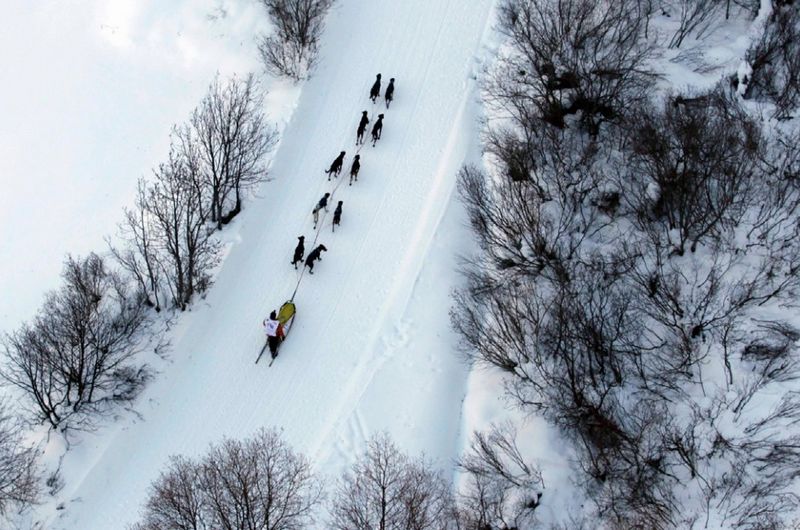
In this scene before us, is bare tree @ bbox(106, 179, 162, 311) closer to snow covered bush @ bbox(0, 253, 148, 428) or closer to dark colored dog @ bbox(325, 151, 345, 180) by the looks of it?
snow covered bush @ bbox(0, 253, 148, 428)

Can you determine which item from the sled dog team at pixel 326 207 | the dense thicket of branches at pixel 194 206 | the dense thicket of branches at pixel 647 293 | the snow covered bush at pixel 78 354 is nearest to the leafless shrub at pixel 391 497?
the dense thicket of branches at pixel 647 293

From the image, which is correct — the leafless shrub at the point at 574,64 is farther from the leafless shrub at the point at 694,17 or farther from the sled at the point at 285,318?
the sled at the point at 285,318

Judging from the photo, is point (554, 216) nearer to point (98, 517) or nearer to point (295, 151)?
point (295, 151)

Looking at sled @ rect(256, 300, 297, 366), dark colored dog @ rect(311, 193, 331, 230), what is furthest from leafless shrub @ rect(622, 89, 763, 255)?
sled @ rect(256, 300, 297, 366)

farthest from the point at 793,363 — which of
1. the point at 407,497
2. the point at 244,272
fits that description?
the point at 244,272

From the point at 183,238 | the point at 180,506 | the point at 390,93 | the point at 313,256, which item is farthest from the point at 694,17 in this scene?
the point at 180,506

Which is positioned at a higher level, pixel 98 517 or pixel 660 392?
pixel 660 392

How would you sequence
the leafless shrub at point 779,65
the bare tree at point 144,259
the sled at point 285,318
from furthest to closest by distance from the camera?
the leafless shrub at point 779,65 < the bare tree at point 144,259 < the sled at point 285,318
